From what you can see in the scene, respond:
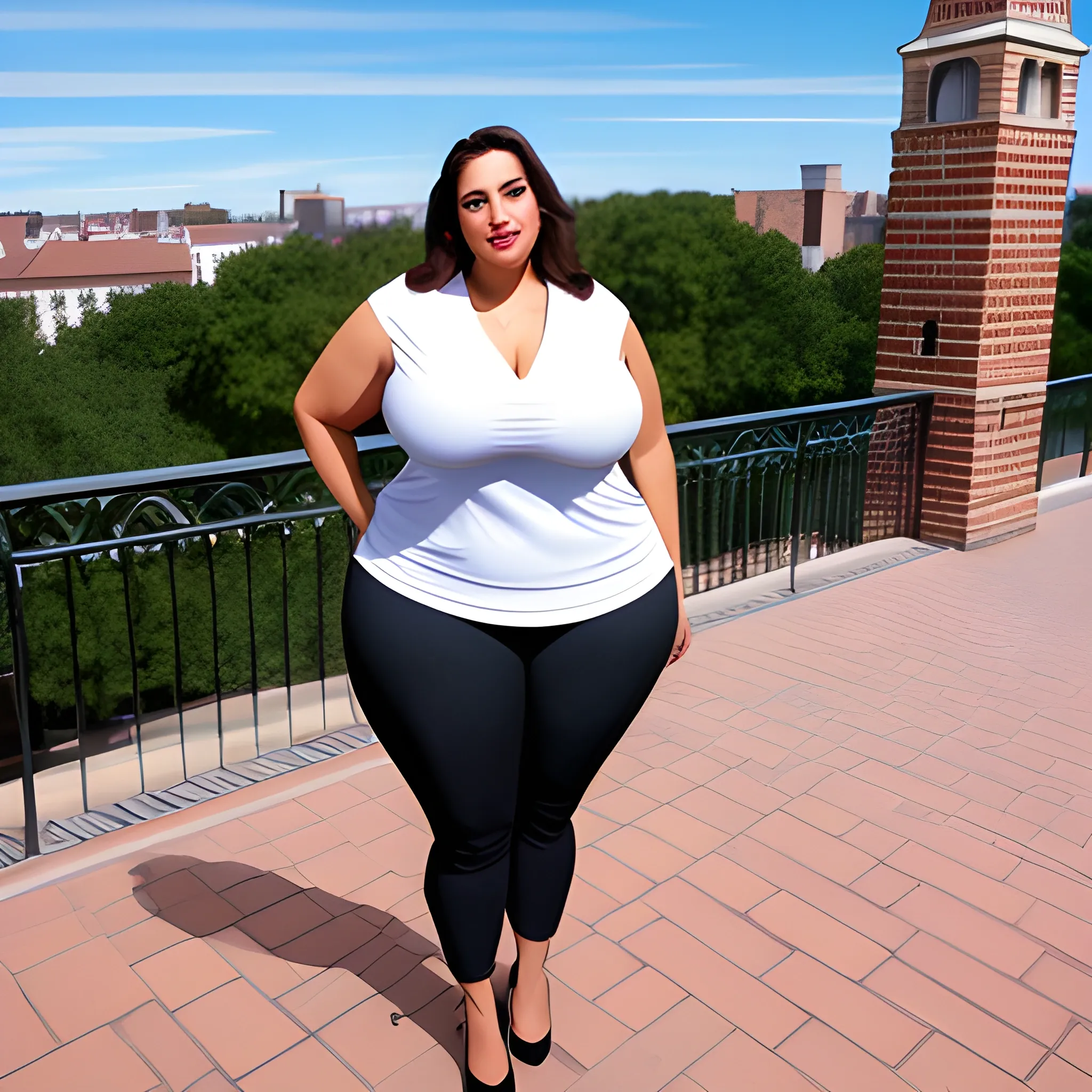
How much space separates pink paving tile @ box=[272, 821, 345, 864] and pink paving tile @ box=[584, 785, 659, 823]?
2.57 feet

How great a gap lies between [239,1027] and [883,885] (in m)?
1.72

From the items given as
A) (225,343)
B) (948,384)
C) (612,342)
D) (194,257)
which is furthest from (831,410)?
(194,257)

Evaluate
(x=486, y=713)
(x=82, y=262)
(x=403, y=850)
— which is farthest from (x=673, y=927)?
(x=82, y=262)

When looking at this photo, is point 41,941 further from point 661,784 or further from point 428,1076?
point 661,784

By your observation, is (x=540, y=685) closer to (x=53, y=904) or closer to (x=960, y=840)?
(x=53, y=904)

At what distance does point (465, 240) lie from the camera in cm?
188

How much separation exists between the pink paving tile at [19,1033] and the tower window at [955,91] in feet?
20.4

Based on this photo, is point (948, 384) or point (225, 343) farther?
point (225, 343)

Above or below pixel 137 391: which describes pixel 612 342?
above

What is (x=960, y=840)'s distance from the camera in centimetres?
320

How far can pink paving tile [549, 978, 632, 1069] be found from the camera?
7.51 ft

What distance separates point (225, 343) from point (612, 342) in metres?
38.2

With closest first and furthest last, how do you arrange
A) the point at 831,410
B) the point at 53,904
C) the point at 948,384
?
1. the point at 53,904
2. the point at 831,410
3. the point at 948,384

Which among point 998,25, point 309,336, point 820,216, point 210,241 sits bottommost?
point 309,336
